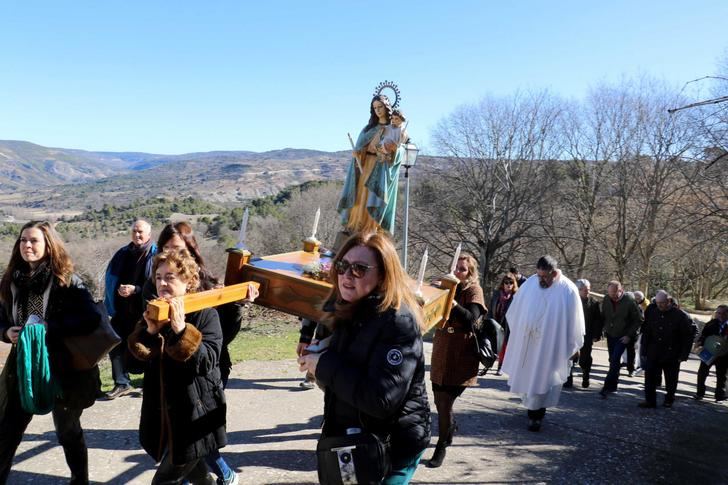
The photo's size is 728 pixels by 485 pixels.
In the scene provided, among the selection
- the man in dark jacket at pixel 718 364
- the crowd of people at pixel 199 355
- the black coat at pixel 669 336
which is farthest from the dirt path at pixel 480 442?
the man in dark jacket at pixel 718 364

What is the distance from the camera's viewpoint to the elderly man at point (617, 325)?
8.16m

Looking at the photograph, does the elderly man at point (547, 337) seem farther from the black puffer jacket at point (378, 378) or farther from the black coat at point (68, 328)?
the black coat at point (68, 328)

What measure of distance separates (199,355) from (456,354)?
2.58m

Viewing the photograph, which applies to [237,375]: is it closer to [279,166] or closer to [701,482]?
[701,482]

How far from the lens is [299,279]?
359cm

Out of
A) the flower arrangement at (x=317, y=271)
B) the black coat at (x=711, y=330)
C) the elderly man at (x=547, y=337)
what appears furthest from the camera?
the black coat at (x=711, y=330)

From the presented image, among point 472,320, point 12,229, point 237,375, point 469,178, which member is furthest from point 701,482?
point 12,229

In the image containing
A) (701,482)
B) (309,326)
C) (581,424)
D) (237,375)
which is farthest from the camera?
(237,375)

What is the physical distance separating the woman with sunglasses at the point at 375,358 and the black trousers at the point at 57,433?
200 cm

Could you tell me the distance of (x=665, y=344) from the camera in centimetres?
758

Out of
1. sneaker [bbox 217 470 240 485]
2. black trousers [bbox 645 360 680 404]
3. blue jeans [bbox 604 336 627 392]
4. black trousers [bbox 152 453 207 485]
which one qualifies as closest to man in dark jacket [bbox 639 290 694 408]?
black trousers [bbox 645 360 680 404]

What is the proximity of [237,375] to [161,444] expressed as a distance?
502 cm

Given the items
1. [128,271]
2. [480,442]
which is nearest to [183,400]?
[128,271]

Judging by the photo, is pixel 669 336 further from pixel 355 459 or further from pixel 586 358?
pixel 355 459
